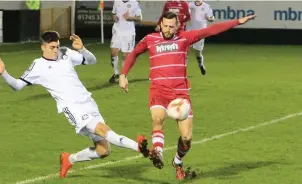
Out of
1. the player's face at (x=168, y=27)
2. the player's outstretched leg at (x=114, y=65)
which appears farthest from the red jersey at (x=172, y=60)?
the player's outstretched leg at (x=114, y=65)

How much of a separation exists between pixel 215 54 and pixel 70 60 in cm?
2052

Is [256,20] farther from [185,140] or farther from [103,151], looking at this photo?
[103,151]

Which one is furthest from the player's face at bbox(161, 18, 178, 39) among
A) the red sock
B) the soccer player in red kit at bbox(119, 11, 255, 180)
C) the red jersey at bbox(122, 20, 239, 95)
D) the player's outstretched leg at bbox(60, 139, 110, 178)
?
the player's outstretched leg at bbox(60, 139, 110, 178)

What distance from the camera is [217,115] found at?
→ 1758 centimetres

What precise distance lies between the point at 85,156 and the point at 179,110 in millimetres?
1408

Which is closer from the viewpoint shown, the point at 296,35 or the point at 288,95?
the point at 288,95

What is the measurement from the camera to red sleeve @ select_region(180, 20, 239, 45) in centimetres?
1126

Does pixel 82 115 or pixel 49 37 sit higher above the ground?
pixel 49 37

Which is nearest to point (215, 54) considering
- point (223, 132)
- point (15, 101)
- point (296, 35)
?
point (296, 35)

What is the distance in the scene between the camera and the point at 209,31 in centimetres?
1136

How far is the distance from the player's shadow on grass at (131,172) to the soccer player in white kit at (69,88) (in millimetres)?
574

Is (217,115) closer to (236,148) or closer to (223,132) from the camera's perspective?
(223,132)

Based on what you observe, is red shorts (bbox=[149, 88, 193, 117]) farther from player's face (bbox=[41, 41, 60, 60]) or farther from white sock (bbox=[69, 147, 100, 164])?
player's face (bbox=[41, 41, 60, 60])

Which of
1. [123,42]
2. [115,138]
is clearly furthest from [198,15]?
[115,138]
